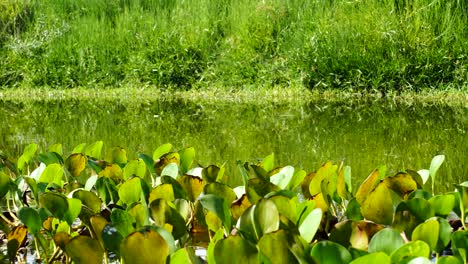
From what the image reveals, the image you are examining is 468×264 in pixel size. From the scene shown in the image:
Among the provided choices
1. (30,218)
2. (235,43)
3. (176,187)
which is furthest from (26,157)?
(235,43)

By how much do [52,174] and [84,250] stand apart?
2.91 feet

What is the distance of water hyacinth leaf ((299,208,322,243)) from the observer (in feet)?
5.55

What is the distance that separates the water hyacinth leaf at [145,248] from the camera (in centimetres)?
149

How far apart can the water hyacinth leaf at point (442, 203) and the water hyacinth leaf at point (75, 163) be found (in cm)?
119

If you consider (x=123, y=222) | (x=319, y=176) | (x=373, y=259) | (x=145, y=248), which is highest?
(x=373, y=259)

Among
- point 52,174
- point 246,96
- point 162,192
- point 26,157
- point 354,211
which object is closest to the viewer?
point 354,211

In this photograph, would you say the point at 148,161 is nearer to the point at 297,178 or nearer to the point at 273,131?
the point at 297,178

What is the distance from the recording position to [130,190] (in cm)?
220

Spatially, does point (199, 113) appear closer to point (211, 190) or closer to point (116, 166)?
point (116, 166)

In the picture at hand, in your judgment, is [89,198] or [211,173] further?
[211,173]

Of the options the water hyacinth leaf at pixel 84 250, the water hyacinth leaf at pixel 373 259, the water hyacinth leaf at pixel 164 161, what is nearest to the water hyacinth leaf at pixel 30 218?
the water hyacinth leaf at pixel 84 250

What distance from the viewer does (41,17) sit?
409 inches

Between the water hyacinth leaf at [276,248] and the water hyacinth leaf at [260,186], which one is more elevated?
the water hyacinth leaf at [276,248]

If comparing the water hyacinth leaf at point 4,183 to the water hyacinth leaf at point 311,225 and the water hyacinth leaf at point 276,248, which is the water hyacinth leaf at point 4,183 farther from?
the water hyacinth leaf at point 276,248
